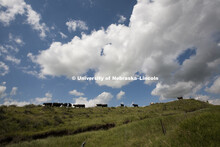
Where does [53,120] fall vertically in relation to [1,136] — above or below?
above

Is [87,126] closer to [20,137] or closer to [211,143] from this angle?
[20,137]

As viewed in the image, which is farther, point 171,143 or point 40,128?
point 40,128

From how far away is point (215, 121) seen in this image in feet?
17.7

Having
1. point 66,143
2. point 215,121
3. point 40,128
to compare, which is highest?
point 215,121

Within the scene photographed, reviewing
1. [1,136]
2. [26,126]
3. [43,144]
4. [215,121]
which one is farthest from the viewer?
[26,126]

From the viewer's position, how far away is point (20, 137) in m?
17.7

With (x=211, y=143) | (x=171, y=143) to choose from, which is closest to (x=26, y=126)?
(x=171, y=143)

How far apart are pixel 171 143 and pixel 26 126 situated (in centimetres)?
2523

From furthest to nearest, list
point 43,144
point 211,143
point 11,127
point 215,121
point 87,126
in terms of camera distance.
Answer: point 87,126
point 11,127
point 43,144
point 215,121
point 211,143

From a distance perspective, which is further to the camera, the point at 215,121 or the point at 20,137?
the point at 20,137

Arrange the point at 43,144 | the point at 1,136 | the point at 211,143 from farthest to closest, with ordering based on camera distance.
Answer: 1. the point at 1,136
2. the point at 43,144
3. the point at 211,143

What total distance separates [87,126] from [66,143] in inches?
372

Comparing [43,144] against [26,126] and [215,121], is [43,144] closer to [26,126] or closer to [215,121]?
[26,126]

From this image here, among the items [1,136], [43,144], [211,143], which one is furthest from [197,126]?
→ [1,136]
